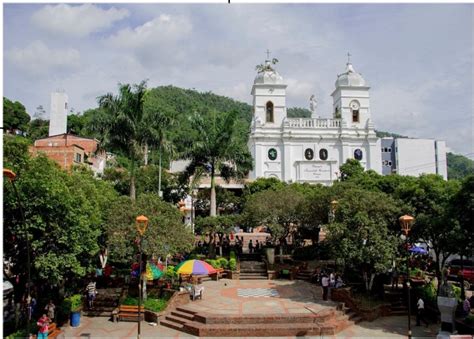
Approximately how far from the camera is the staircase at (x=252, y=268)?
24.4 metres

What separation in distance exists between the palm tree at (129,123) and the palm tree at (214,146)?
3.79 metres

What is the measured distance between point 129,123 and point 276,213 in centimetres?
975

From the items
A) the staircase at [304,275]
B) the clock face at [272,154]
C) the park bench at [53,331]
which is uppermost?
the clock face at [272,154]

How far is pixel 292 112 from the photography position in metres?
135

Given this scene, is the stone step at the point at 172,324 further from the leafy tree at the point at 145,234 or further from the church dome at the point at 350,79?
the church dome at the point at 350,79

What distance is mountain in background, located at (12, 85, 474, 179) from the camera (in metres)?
27.6

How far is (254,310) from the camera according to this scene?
54.9ft

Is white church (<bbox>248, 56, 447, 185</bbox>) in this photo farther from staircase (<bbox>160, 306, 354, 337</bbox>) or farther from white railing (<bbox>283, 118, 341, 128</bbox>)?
staircase (<bbox>160, 306, 354, 337</bbox>)

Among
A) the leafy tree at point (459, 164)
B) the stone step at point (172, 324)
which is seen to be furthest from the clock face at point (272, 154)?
the leafy tree at point (459, 164)

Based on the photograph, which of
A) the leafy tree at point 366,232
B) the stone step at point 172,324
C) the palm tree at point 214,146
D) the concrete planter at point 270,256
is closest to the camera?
the stone step at point 172,324

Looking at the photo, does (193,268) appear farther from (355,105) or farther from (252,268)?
(355,105)

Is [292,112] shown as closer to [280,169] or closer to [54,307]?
[280,169]

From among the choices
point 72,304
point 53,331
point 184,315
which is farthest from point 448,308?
point 72,304

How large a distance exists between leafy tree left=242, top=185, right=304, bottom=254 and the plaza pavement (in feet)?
14.8
